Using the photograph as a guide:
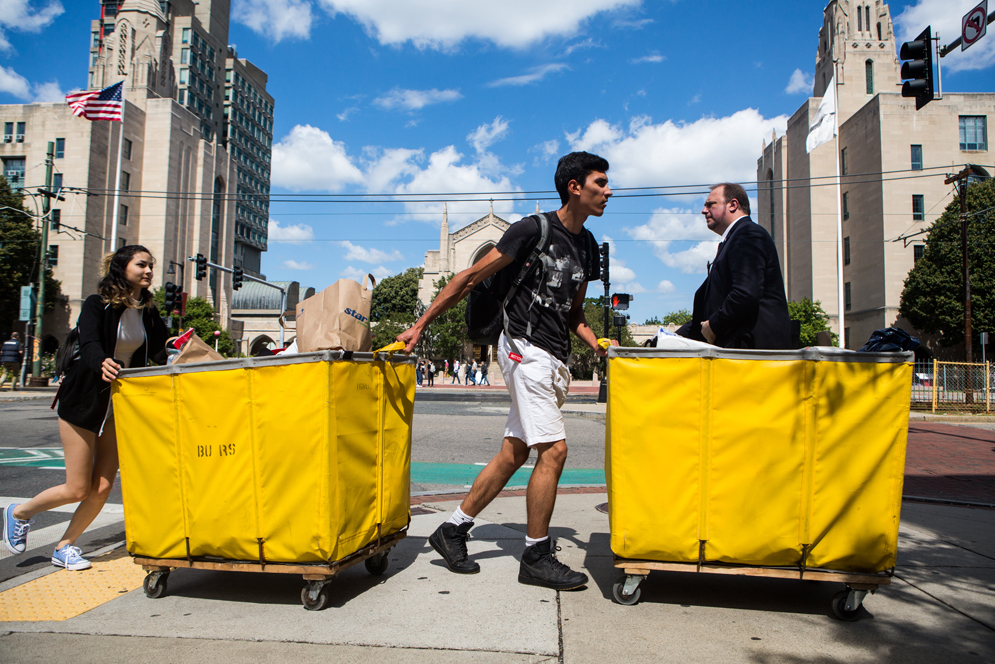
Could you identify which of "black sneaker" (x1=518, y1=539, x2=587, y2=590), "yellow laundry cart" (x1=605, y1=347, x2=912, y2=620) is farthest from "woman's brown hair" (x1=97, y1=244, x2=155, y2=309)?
"yellow laundry cart" (x1=605, y1=347, x2=912, y2=620)

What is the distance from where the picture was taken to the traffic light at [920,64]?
8914 mm

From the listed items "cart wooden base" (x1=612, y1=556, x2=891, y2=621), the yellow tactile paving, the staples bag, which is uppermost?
the staples bag

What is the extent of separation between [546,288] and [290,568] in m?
1.85

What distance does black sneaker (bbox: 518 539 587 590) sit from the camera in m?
3.02

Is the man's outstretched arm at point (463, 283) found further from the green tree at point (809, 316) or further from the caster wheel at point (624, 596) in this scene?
the green tree at point (809, 316)

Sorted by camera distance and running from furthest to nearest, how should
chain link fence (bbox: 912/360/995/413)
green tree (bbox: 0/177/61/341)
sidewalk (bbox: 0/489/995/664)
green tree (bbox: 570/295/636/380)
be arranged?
1. green tree (bbox: 570/295/636/380)
2. green tree (bbox: 0/177/61/341)
3. chain link fence (bbox: 912/360/995/413)
4. sidewalk (bbox: 0/489/995/664)

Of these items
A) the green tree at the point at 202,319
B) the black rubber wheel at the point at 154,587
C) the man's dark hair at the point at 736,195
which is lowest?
the black rubber wheel at the point at 154,587

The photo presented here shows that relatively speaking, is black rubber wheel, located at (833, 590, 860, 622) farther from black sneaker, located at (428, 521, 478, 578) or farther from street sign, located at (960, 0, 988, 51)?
street sign, located at (960, 0, 988, 51)

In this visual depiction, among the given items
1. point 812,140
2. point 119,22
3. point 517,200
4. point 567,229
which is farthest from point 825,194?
point 119,22

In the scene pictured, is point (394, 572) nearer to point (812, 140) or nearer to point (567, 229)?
point (567, 229)

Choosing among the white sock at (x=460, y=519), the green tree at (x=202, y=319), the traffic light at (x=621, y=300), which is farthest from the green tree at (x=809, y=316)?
the white sock at (x=460, y=519)

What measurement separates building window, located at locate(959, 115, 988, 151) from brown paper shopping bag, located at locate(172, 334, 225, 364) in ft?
179

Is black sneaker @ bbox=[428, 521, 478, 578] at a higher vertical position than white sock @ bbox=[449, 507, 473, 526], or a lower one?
lower

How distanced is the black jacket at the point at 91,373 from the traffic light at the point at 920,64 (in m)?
10.3
